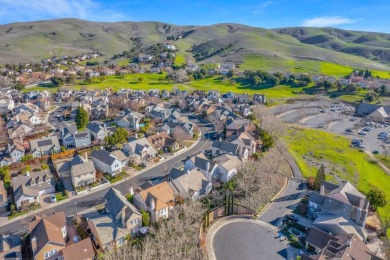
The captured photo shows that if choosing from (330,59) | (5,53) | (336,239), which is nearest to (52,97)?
(336,239)

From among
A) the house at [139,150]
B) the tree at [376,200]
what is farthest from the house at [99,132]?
the tree at [376,200]

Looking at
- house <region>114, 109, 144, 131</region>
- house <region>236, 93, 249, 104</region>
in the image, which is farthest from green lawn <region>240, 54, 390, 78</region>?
house <region>114, 109, 144, 131</region>

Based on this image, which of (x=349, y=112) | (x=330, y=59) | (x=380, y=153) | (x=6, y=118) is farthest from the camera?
(x=330, y=59)

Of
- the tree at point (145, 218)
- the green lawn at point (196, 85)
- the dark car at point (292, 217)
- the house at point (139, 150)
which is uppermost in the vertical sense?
the green lawn at point (196, 85)

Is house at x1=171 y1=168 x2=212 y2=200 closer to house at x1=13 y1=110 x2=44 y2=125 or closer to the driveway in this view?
the driveway

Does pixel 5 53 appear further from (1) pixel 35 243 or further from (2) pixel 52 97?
(1) pixel 35 243

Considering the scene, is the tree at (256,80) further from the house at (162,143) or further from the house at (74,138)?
the house at (74,138)
